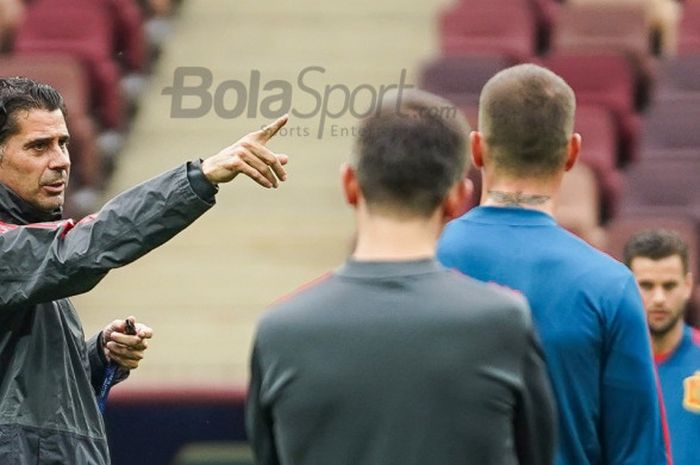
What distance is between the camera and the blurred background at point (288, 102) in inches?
301

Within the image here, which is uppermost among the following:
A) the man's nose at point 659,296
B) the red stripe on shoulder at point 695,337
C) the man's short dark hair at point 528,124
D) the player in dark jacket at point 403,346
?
the man's short dark hair at point 528,124

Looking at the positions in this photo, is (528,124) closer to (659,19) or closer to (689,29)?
(689,29)

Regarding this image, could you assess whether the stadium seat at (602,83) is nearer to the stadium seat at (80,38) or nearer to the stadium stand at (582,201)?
the stadium stand at (582,201)

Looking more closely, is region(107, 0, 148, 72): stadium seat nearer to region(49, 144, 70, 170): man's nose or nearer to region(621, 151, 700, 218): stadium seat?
region(621, 151, 700, 218): stadium seat

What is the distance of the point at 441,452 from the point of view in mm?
2527

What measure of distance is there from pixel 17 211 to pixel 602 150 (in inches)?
187

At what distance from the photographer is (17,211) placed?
3.58m

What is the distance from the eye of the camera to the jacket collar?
3.56 meters

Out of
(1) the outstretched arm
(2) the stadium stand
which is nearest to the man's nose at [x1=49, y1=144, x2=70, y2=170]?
(1) the outstretched arm

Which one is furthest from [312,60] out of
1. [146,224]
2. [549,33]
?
[146,224]

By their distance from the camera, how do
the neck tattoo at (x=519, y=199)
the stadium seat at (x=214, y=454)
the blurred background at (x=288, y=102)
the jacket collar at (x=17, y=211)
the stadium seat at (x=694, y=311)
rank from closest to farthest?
1. the neck tattoo at (x=519, y=199)
2. the jacket collar at (x=17, y=211)
3. the stadium seat at (x=214, y=454)
4. the stadium seat at (x=694, y=311)
5. the blurred background at (x=288, y=102)

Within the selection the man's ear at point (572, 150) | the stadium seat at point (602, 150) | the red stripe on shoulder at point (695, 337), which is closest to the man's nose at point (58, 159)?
the man's ear at point (572, 150)

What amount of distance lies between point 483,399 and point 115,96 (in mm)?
6495

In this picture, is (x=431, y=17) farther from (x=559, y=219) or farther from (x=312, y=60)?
(x=559, y=219)
